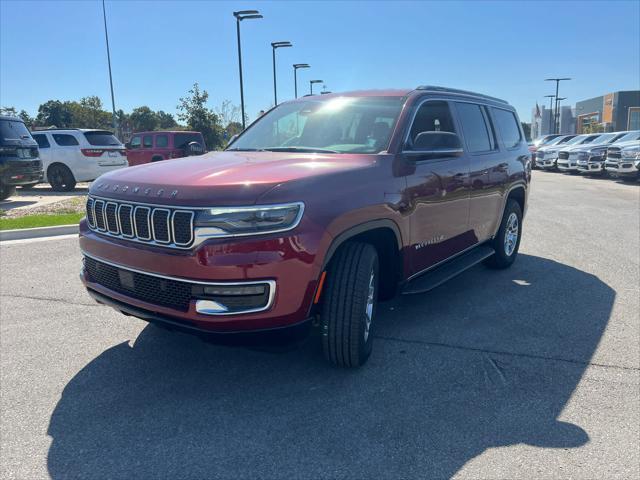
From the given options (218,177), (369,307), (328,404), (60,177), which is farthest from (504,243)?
(60,177)

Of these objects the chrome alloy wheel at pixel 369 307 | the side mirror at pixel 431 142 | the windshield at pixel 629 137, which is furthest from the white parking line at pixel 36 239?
the windshield at pixel 629 137

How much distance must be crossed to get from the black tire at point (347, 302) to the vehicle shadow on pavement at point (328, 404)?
0.80ft

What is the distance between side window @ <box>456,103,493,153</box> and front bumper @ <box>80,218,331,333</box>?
2.61m

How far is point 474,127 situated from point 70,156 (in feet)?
44.3

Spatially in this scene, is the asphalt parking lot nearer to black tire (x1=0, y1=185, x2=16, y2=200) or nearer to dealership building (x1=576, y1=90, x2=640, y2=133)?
black tire (x1=0, y1=185, x2=16, y2=200)

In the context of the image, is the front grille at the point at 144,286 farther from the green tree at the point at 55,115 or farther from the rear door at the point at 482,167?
the green tree at the point at 55,115

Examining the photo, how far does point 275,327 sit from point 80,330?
2204 millimetres

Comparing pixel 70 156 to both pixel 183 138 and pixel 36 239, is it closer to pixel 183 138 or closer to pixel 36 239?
pixel 183 138

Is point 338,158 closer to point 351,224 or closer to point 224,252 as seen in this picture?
point 351,224

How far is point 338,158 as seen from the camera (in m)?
3.66

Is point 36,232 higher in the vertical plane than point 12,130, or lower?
lower

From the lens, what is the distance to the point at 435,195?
13.8 feet

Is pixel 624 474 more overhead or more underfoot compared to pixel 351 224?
more underfoot

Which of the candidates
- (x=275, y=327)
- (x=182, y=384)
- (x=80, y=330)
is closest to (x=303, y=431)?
(x=275, y=327)
